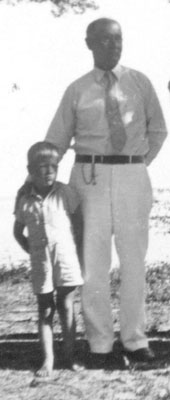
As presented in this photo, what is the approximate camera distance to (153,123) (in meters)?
5.20

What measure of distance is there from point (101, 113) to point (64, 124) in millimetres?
268

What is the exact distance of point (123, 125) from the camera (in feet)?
16.4

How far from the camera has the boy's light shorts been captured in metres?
4.86

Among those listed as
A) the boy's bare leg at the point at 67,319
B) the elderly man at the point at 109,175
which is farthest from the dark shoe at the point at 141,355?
the boy's bare leg at the point at 67,319

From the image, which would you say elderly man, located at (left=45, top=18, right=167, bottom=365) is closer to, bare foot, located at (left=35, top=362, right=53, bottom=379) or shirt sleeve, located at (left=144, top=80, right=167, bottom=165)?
shirt sleeve, located at (left=144, top=80, right=167, bottom=165)

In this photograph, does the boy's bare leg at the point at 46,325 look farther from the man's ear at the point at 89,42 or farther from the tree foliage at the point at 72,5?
the tree foliage at the point at 72,5

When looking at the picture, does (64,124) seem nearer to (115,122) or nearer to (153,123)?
(115,122)

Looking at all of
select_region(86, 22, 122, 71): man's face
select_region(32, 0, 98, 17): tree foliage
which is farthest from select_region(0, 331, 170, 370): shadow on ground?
select_region(32, 0, 98, 17): tree foliage

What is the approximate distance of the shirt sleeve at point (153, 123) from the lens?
5141mm

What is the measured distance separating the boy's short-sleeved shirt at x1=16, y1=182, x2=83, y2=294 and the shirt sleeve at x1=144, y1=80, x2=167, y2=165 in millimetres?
704

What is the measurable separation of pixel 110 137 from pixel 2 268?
4850 mm

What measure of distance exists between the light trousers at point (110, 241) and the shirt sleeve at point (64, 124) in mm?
→ 184

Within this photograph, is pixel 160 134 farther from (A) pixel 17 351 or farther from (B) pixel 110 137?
(A) pixel 17 351

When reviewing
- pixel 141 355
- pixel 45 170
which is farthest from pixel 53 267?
pixel 141 355
